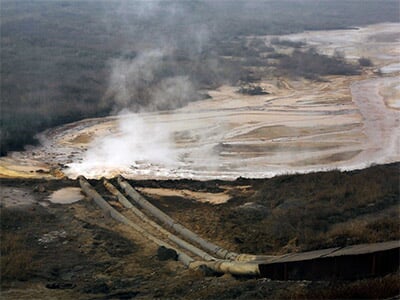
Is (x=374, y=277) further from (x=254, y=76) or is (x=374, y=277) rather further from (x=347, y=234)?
(x=254, y=76)

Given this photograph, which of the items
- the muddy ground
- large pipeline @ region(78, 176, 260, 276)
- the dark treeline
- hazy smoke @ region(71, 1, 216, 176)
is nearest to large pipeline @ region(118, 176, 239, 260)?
the muddy ground

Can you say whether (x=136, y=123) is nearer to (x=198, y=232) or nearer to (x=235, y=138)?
(x=235, y=138)

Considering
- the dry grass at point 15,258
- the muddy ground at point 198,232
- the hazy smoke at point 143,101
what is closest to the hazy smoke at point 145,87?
the hazy smoke at point 143,101

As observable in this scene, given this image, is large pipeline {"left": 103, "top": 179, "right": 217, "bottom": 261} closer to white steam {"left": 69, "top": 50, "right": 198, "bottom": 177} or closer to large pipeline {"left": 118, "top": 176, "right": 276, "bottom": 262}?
large pipeline {"left": 118, "top": 176, "right": 276, "bottom": 262}

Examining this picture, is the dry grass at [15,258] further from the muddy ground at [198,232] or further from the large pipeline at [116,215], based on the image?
the large pipeline at [116,215]

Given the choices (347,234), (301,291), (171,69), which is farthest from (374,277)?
(171,69)
